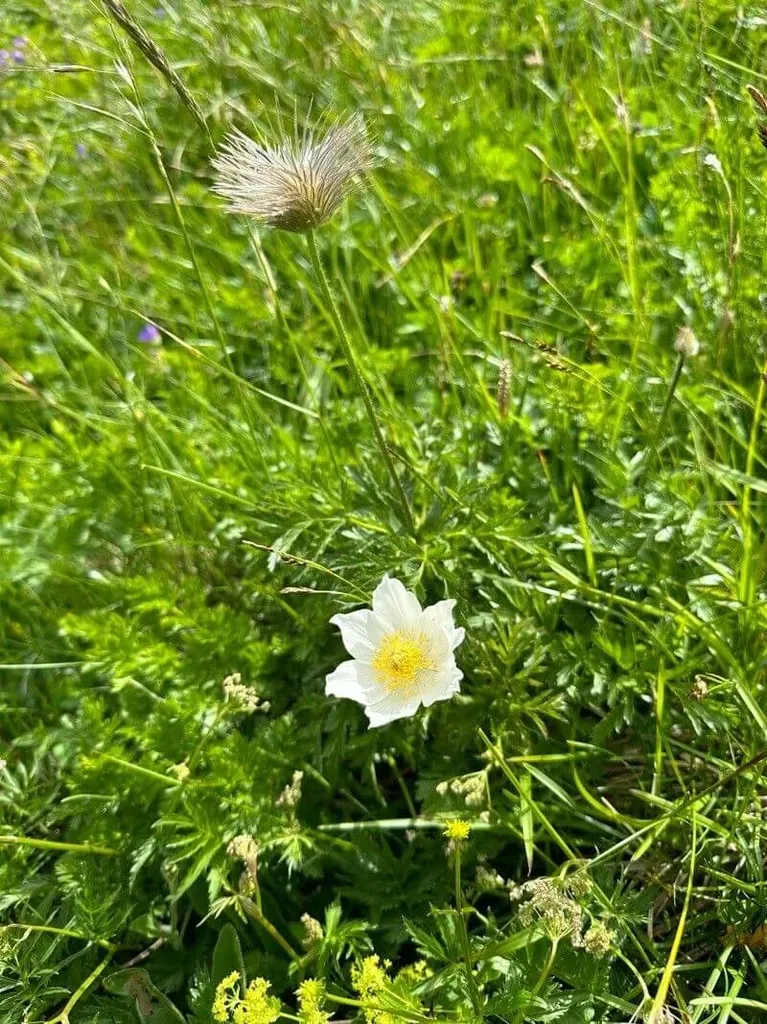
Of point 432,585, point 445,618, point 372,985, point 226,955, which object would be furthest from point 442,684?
point 226,955

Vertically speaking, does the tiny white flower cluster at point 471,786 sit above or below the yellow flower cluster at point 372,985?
above

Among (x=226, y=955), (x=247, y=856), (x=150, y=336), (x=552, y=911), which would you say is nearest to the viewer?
(x=552, y=911)

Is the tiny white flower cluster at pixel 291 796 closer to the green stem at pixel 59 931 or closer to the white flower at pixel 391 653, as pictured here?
the white flower at pixel 391 653

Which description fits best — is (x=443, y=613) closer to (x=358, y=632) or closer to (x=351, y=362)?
(x=358, y=632)

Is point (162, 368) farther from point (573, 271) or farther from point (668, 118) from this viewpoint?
point (668, 118)

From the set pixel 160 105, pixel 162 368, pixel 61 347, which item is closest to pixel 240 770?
pixel 162 368

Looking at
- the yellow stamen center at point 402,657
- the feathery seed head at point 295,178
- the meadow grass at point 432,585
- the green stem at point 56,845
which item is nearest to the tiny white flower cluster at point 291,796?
the meadow grass at point 432,585
